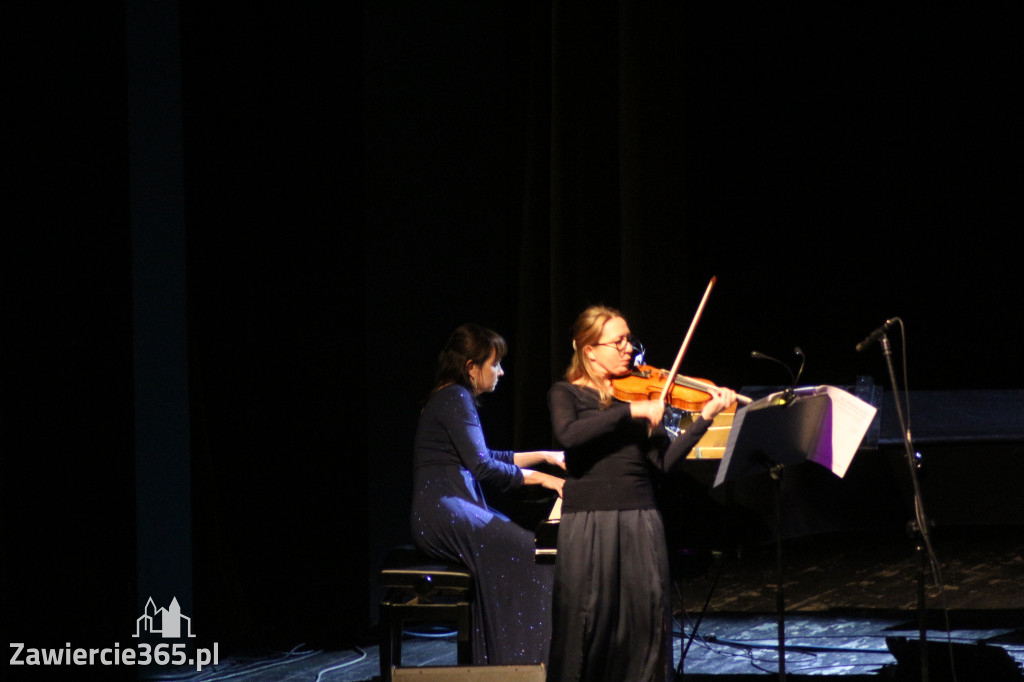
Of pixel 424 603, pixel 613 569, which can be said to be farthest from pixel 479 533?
pixel 613 569

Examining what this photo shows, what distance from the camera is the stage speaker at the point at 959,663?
3525mm

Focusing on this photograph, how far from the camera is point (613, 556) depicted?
2.90 meters

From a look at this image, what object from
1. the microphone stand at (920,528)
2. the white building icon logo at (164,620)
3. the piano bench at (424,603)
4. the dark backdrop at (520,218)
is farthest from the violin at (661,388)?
the white building icon logo at (164,620)

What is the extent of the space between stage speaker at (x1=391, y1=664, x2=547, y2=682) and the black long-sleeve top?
535mm

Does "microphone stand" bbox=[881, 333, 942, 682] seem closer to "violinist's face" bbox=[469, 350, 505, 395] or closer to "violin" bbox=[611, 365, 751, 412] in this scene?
"violin" bbox=[611, 365, 751, 412]

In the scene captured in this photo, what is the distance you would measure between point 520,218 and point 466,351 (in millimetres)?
1232

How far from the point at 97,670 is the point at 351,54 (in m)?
2.86

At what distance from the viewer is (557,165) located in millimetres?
4461

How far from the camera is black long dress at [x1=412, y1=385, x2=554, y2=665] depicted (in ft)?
11.1

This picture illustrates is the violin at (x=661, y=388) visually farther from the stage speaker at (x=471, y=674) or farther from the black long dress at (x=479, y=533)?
the stage speaker at (x=471, y=674)

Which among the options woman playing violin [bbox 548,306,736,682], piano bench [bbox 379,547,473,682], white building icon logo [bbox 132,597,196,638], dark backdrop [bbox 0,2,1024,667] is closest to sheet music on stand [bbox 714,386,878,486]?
woman playing violin [bbox 548,306,736,682]

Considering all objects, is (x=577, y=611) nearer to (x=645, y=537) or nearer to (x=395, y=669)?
(x=645, y=537)

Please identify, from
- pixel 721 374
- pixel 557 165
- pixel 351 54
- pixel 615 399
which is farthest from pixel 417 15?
pixel 615 399

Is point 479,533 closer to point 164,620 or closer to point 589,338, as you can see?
point 589,338
